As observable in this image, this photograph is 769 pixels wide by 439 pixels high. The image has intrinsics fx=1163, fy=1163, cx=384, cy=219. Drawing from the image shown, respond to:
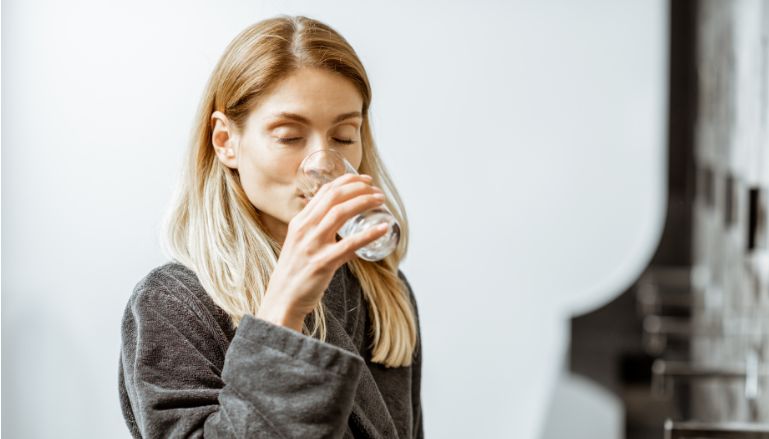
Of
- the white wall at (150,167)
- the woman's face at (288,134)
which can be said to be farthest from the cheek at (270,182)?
the white wall at (150,167)

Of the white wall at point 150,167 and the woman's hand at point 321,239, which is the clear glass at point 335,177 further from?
the white wall at point 150,167

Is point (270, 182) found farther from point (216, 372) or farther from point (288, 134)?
point (216, 372)

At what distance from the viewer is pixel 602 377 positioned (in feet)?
9.23

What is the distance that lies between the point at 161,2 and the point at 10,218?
23cm

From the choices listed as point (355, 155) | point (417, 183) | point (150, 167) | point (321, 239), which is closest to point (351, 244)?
point (321, 239)

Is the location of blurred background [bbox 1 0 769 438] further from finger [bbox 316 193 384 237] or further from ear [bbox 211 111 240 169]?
finger [bbox 316 193 384 237]

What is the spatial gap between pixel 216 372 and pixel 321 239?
0.51ft

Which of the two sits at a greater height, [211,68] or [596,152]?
[596,152]

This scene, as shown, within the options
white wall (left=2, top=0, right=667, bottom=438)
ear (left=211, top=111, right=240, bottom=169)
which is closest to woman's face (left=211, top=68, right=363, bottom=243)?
ear (left=211, top=111, right=240, bottom=169)

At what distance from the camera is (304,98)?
0.90 metres

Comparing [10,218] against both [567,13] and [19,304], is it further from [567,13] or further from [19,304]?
[567,13]

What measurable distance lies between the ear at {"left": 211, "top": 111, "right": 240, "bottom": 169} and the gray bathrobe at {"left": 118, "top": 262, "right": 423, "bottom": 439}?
0.09 m

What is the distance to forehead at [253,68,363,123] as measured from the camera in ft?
2.95

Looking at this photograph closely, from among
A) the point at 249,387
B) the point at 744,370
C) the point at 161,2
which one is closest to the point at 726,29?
the point at 744,370
